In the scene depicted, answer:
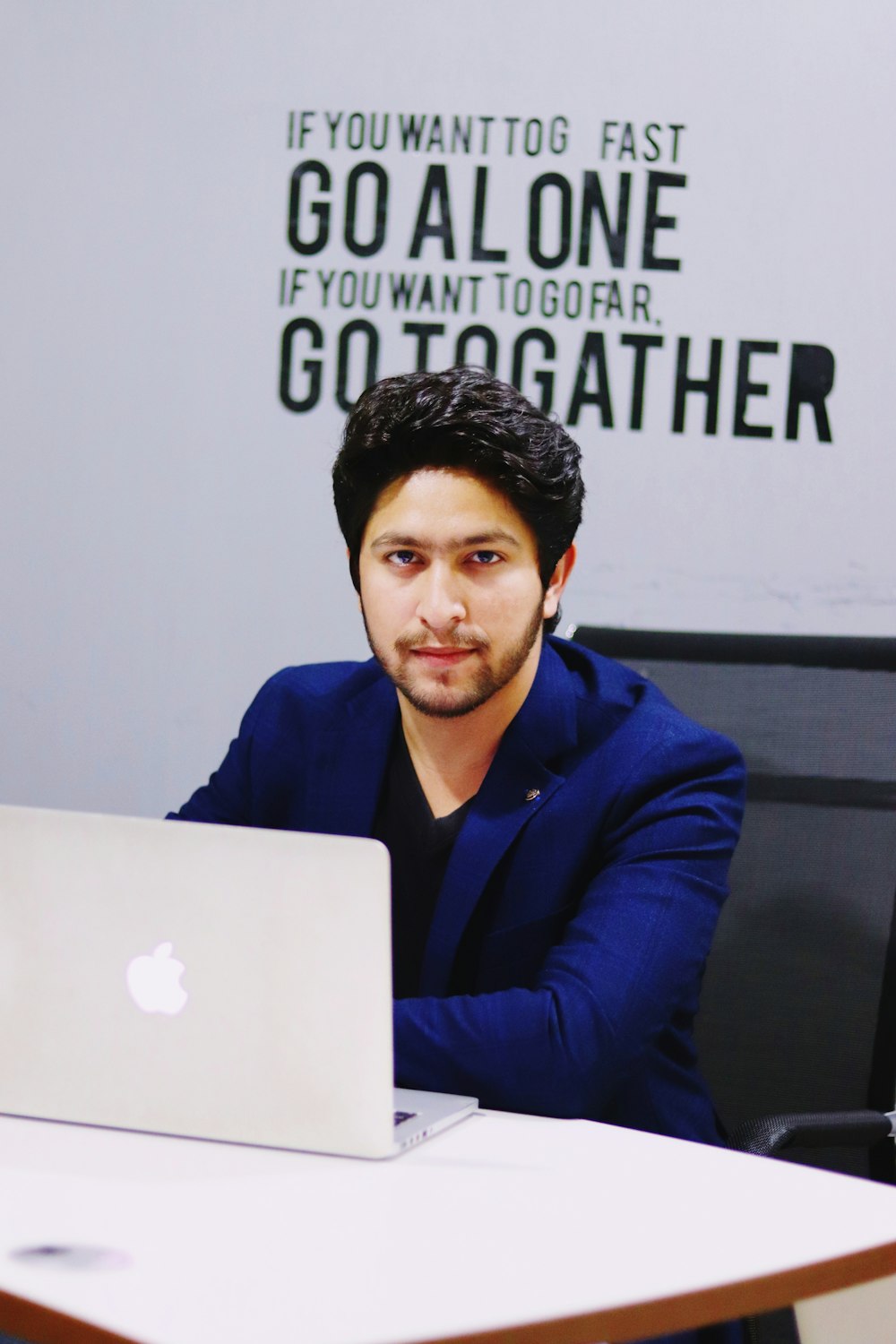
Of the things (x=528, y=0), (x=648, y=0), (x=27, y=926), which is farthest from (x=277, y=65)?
(x=27, y=926)

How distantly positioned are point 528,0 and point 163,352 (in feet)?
2.81

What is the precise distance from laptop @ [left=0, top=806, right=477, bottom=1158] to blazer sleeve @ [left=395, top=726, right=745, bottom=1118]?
0.16 meters

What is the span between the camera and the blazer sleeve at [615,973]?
51.0 inches

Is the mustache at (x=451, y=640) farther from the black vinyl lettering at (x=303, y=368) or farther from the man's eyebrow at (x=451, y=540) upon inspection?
the black vinyl lettering at (x=303, y=368)

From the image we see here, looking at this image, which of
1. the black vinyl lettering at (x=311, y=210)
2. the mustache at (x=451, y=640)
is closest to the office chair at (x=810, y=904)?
the mustache at (x=451, y=640)

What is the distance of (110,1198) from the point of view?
0.99m

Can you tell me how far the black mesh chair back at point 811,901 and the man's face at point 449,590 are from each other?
362 millimetres

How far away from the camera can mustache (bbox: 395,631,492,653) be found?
159cm

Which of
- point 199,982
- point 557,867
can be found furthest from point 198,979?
point 557,867

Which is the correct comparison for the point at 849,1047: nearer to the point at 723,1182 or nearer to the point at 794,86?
the point at 723,1182

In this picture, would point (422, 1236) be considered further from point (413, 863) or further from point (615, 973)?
point (413, 863)

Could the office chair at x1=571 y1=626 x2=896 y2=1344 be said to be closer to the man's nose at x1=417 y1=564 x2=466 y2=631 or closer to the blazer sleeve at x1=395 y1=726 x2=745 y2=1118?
the blazer sleeve at x1=395 y1=726 x2=745 y2=1118

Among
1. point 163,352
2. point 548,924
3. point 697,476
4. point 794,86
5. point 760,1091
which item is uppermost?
point 794,86

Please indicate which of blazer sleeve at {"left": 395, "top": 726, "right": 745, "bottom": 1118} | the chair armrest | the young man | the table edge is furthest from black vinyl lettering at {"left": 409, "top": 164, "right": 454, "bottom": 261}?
the table edge
